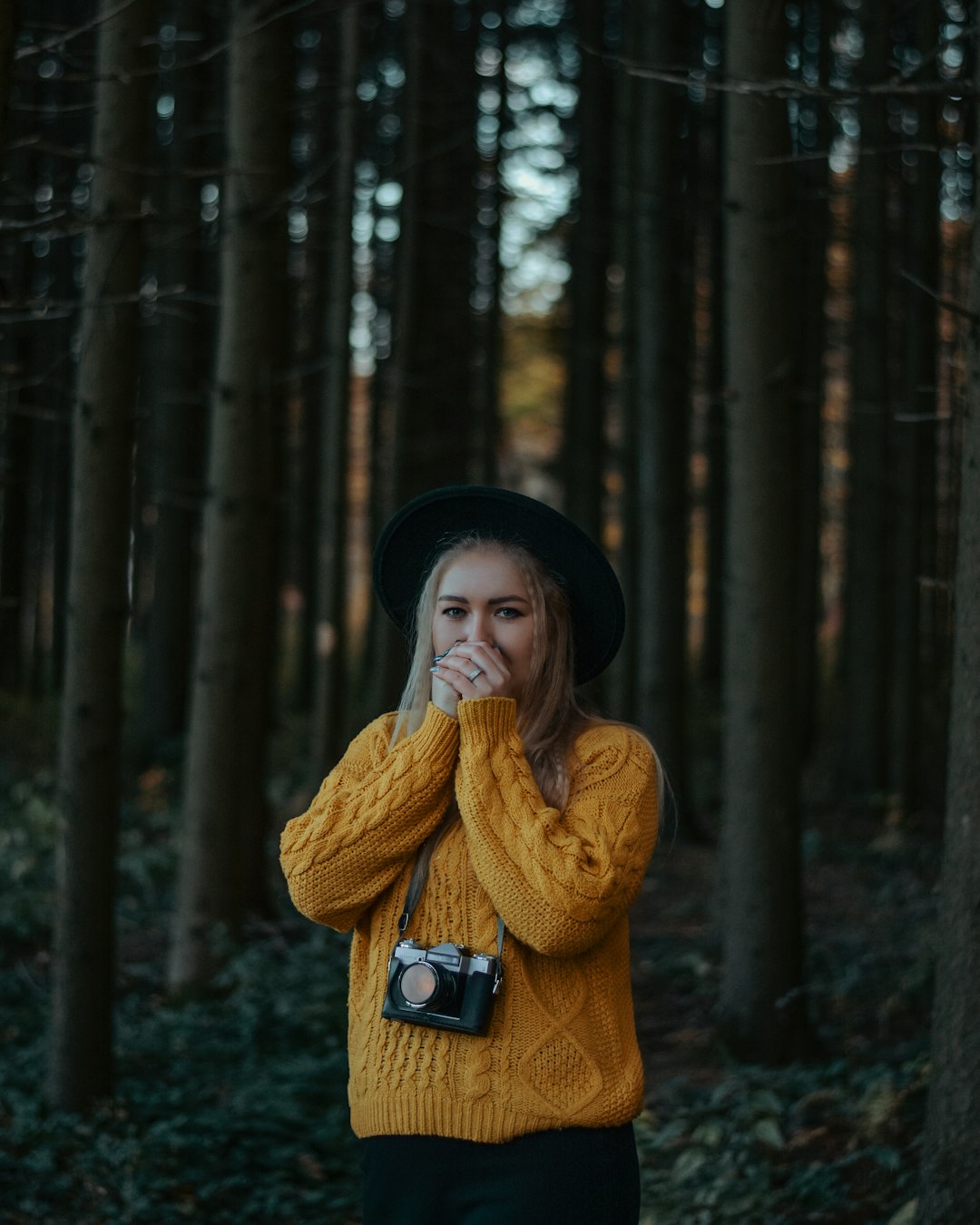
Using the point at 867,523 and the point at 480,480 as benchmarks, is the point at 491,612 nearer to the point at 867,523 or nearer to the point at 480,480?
the point at 867,523

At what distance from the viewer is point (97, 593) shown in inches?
207

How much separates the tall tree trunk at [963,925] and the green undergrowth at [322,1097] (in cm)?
68

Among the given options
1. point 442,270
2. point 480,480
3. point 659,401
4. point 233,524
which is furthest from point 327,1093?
point 442,270

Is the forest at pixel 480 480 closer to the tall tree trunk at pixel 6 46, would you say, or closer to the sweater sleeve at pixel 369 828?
the tall tree trunk at pixel 6 46

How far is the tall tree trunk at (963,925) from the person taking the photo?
3.47m

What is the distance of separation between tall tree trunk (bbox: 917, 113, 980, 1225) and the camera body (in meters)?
1.64

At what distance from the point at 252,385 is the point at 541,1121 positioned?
5.71m

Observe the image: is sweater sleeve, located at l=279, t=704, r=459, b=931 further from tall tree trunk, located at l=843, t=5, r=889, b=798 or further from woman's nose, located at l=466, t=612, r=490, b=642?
tall tree trunk, located at l=843, t=5, r=889, b=798

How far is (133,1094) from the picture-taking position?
18.5 feet

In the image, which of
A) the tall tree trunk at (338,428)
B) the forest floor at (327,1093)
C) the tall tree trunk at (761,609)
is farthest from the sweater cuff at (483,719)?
the tall tree trunk at (338,428)

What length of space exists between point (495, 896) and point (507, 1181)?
0.54m

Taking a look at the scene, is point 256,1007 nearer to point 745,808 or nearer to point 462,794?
point 745,808

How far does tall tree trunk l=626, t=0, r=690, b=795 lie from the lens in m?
10.4

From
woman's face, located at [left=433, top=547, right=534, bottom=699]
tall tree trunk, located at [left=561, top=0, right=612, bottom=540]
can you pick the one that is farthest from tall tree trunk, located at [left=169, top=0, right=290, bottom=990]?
tall tree trunk, located at [left=561, top=0, right=612, bottom=540]
